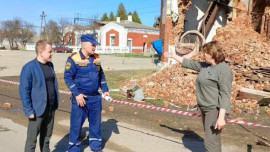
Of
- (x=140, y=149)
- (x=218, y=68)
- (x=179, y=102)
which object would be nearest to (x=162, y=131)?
(x=140, y=149)

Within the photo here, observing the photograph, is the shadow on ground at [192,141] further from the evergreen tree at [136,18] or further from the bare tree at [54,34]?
the evergreen tree at [136,18]

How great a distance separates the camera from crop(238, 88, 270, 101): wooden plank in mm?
9422

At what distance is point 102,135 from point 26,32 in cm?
8514

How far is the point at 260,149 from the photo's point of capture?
5324 millimetres

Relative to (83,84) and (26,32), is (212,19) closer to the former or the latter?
(83,84)

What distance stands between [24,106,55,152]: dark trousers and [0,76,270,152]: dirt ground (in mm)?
1192

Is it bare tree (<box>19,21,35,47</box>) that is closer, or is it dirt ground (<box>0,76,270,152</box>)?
dirt ground (<box>0,76,270,152</box>)

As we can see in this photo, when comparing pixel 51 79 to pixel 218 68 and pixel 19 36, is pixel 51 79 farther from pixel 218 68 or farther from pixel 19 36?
pixel 19 36

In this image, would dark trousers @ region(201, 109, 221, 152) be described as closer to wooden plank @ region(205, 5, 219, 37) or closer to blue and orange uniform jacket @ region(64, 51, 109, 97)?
blue and orange uniform jacket @ region(64, 51, 109, 97)

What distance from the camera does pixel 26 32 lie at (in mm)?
83438

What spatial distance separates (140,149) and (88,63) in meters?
1.89

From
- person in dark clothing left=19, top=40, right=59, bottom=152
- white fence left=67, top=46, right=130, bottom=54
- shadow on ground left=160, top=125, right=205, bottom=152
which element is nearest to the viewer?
person in dark clothing left=19, top=40, right=59, bottom=152

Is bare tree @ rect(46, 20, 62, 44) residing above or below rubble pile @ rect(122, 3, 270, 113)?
above

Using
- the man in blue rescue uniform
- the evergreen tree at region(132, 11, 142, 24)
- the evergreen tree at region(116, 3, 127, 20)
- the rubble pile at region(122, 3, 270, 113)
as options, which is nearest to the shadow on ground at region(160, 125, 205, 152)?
the man in blue rescue uniform
